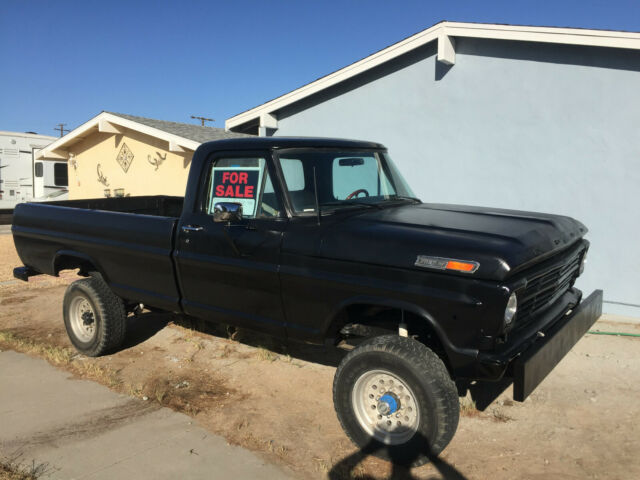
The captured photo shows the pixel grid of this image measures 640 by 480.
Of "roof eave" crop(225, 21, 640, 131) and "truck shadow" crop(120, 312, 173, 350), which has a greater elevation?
"roof eave" crop(225, 21, 640, 131)

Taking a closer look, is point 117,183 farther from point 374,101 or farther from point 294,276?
point 294,276

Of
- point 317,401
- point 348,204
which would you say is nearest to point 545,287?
point 348,204

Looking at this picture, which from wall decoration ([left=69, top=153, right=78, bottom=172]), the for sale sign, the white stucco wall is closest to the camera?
the for sale sign

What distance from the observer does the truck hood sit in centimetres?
319

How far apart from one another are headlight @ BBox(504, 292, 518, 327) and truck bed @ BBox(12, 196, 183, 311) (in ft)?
9.24

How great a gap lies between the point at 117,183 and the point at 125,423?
40.3 ft

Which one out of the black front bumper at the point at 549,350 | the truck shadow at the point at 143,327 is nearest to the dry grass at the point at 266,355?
the truck shadow at the point at 143,327

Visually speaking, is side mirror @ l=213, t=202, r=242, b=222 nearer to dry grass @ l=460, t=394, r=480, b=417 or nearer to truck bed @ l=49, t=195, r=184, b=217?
dry grass @ l=460, t=394, r=480, b=417

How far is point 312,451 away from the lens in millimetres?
3773

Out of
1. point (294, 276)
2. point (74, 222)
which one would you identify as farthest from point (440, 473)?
point (74, 222)

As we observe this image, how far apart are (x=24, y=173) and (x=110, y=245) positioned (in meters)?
27.7

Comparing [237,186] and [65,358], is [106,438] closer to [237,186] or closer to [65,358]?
[65,358]

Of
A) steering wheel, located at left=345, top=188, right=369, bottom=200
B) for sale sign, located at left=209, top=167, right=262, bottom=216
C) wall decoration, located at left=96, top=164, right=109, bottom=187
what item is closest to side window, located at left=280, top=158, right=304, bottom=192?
for sale sign, located at left=209, top=167, right=262, bottom=216

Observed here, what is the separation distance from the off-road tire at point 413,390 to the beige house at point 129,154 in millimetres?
8928
